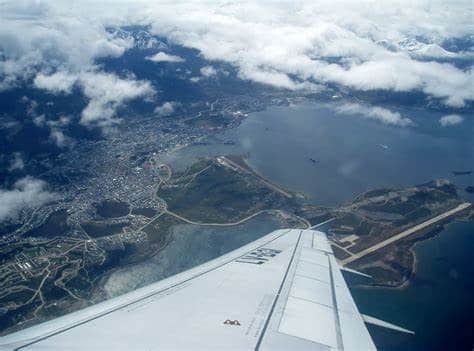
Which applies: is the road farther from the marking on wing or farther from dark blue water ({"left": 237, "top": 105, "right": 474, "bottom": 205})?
the marking on wing

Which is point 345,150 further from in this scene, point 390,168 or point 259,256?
point 259,256

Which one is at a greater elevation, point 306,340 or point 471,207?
point 306,340

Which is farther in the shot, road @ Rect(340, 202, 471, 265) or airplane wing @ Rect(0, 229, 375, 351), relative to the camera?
road @ Rect(340, 202, 471, 265)

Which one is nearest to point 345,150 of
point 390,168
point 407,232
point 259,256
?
point 390,168

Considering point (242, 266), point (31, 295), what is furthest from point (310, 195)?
point (242, 266)

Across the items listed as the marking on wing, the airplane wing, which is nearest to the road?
the marking on wing

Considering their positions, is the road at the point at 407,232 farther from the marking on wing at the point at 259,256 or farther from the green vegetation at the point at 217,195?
the marking on wing at the point at 259,256

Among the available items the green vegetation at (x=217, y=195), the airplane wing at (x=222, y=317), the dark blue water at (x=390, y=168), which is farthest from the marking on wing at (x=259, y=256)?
the green vegetation at (x=217, y=195)

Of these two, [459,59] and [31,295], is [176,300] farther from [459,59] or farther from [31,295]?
[459,59]
